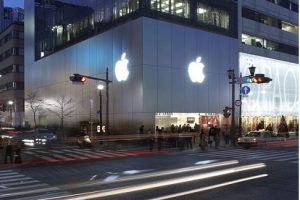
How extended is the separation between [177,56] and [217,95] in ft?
25.1

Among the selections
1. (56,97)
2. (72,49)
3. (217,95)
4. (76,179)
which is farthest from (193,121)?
(76,179)

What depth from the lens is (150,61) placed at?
136 feet

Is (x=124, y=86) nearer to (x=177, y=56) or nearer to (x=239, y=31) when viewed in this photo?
(x=177, y=56)

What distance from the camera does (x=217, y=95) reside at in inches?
1908

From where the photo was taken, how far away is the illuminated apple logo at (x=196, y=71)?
149 feet

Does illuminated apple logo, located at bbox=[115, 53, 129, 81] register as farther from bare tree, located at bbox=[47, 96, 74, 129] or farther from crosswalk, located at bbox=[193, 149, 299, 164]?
crosswalk, located at bbox=[193, 149, 299, 164]

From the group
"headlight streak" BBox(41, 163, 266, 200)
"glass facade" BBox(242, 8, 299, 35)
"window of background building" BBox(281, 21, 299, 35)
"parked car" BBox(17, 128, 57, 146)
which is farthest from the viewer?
"window of background building" BBox(281, 21, 299, 35)

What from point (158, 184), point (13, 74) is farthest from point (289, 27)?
point (13, 74)

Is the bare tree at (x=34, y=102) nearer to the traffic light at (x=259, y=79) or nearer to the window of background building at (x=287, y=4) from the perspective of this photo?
the window of background building at (x=287, y=4)

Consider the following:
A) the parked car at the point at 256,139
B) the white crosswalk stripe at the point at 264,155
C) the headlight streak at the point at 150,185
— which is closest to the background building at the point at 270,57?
the parked car at the point at 256,139

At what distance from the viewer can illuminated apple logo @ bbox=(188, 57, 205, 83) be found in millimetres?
45469

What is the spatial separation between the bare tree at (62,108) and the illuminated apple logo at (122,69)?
44.3 feet

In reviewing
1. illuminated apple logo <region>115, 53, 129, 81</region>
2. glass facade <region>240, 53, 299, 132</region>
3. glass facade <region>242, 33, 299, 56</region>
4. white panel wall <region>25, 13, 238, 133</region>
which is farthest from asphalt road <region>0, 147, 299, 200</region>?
glass facade <region>242, 33, 299, 56</region>

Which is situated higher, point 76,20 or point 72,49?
point 76,20
